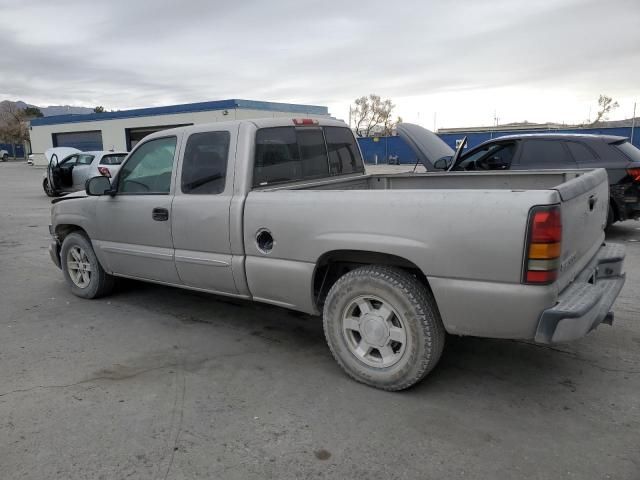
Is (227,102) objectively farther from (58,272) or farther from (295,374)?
(295,374)

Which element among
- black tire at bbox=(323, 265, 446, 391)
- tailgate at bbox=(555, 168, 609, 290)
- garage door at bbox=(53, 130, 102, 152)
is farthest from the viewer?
garage door at bbox=(53, 130, 102, 152)

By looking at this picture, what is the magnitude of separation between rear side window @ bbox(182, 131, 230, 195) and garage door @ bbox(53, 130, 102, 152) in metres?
42.0

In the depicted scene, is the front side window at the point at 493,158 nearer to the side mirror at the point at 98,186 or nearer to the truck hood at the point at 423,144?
the truck hood at the point at 423,144

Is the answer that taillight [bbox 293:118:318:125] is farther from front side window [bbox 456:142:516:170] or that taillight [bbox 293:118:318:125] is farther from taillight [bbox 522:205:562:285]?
front side window [bbox 456:142:516:170]

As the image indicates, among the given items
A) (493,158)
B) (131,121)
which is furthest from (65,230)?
(131,121)

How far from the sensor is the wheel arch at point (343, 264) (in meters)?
3.17

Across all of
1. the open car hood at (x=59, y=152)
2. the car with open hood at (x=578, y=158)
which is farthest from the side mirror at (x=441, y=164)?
the open car hood at (x=59, y=152)

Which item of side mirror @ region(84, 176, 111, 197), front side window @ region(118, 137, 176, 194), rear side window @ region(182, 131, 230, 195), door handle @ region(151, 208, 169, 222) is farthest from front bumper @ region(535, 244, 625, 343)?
side mirror @ region(84, 176, 111, 197)

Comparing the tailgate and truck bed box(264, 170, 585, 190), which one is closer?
the tailgate

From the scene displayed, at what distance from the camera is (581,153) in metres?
7.81

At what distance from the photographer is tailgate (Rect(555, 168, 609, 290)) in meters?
2.79

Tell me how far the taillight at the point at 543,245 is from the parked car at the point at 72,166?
15547mm

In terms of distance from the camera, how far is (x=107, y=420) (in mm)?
3020

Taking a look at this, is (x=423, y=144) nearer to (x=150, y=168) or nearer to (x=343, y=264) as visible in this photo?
(x=343, y=264)
